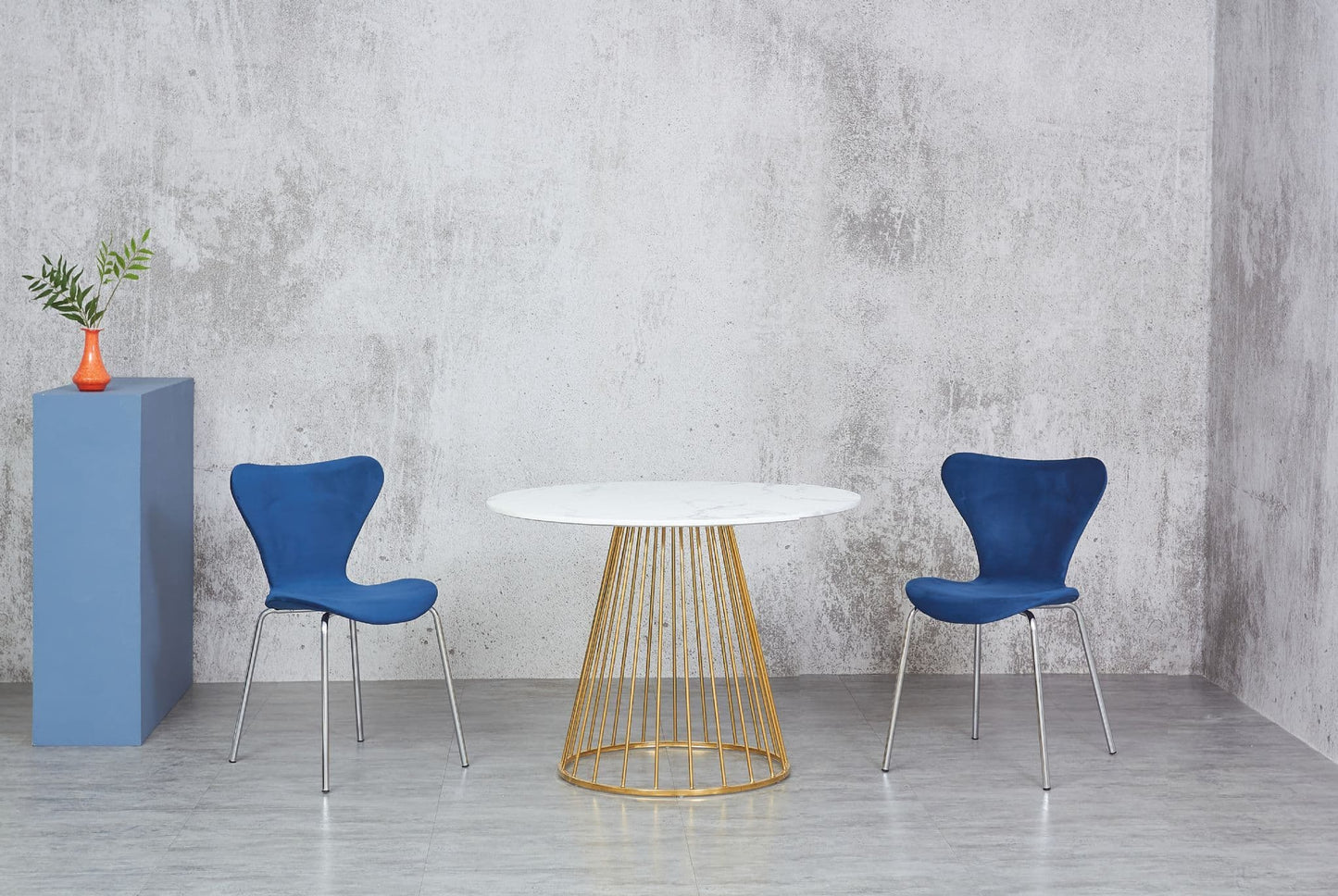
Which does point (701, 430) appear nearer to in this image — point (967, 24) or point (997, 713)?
point (997, 713)

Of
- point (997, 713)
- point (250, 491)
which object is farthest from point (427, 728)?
point (997, 713)

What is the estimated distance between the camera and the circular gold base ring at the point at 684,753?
A: 3.95 metres

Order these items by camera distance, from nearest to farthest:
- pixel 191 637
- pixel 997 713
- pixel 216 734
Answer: pixel 216 734, pixel 997 713, pixel 191 637

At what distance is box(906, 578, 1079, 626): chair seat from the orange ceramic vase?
2.63 meters

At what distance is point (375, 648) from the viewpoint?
207 inches

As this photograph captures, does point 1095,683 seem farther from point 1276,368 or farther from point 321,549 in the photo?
point 321,549

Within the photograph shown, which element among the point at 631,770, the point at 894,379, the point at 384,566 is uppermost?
the point at 894,379

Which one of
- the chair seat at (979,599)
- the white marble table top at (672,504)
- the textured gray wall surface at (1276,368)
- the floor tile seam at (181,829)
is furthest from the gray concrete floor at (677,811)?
the white marble table top at (672,504)

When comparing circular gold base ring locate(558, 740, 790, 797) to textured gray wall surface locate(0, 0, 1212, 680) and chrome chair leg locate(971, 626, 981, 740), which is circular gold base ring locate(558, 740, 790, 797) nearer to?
chrome chair leg locate(971, 626, 981, 740)

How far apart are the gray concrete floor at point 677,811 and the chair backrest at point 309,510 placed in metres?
0.57

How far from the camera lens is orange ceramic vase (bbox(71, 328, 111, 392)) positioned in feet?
14.5

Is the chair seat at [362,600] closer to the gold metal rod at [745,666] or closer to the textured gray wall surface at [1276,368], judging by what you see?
the gold metal rod at [745,666]

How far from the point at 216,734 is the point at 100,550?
701mm

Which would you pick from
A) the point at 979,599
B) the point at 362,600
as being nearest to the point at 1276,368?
the point at 979,599
